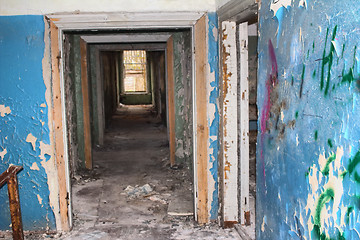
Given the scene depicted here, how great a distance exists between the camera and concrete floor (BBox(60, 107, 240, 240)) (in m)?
3.25

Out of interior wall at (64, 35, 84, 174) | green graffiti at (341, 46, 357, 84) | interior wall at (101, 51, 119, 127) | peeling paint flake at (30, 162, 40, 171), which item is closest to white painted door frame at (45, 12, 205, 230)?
peeling paint flake at (30, 162, 40, 171)

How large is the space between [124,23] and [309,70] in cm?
190

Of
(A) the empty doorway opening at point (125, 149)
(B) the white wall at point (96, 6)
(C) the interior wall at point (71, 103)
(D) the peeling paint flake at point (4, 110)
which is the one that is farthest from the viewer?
(C) the interior wall at point (71, 103)

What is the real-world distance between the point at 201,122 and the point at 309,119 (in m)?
1.70

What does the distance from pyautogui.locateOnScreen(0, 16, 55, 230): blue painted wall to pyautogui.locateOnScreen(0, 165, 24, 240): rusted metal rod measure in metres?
0.66

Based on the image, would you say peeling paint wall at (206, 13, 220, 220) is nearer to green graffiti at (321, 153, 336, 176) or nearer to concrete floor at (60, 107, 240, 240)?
concrete floor at (60, 107, 240, 240)

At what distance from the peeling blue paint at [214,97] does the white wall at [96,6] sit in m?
0.18

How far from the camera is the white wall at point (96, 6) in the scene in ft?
9.37

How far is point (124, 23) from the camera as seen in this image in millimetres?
2949

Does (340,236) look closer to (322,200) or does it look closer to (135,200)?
(322,200)

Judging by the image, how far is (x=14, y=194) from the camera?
232 centimetres

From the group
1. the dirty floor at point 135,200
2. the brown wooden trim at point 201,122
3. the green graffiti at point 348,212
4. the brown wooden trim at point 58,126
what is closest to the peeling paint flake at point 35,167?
the brown wooden trim at point 58,126

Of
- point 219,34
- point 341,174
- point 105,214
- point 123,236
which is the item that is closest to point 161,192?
point 105,214

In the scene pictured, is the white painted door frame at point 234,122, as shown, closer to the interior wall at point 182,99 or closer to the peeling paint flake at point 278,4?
the peeling paint flake at point 278,4
